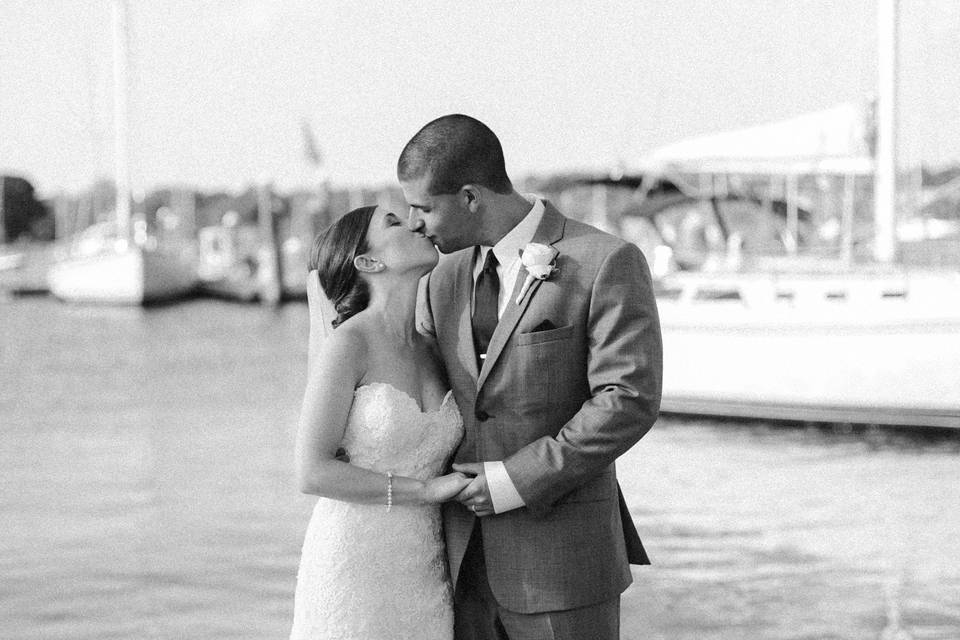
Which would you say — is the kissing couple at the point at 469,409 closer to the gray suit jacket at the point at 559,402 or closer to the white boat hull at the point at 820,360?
the gray suit jacket at the point at 559,402

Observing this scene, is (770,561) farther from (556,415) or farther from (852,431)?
(852,431)

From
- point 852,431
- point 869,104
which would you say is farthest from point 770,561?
point 869,104

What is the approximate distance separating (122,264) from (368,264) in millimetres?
61138

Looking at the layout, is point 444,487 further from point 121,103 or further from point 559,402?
point 121,103

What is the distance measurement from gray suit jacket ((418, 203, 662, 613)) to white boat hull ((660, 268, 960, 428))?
13432 millimetres

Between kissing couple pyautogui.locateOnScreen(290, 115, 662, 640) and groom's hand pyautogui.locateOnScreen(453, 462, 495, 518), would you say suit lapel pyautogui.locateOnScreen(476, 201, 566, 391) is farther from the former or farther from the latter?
groom's hand pyautogui.locateOnScreen(453, 462, 495, 518)

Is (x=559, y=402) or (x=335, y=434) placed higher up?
(x=559, y=402)

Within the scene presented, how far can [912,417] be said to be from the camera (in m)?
17.1

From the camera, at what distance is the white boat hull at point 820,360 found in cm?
1652

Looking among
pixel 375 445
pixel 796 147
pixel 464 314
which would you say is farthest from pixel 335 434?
pixel 796 147

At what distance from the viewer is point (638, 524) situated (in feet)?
38.6

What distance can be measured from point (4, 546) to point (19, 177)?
13436cm

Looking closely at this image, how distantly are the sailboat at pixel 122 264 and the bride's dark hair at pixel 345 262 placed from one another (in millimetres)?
57253

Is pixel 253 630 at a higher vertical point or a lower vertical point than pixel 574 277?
lower
